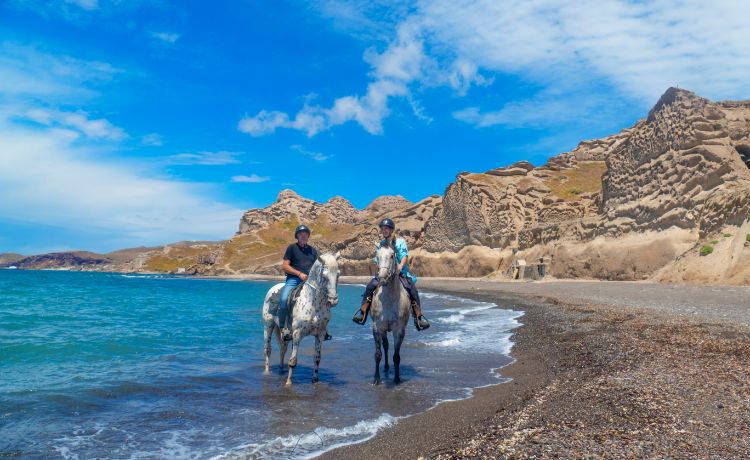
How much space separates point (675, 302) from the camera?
19500 millimetres

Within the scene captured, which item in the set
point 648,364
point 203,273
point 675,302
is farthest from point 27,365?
point 203,273

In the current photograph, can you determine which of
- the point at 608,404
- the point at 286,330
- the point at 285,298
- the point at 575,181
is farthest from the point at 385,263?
the point at 575,181

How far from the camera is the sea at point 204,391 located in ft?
21.2

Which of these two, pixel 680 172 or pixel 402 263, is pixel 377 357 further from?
pixel 680 172

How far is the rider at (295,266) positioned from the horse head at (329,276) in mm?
734

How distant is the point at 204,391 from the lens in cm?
940

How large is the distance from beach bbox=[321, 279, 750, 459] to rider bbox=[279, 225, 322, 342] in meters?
3.87

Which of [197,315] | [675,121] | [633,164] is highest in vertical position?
[675,121]

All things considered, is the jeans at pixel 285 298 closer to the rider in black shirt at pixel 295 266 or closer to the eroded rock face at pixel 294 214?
the rider in black shirt at pixel 295 266

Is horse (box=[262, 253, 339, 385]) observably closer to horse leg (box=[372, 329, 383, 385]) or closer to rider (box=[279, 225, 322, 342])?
rider (box=[279, 225, 322, 342])

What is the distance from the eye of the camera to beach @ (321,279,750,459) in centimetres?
466

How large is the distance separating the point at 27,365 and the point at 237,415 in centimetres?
751

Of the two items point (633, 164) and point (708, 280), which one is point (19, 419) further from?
point (633, 164)

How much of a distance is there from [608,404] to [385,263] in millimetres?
4373
